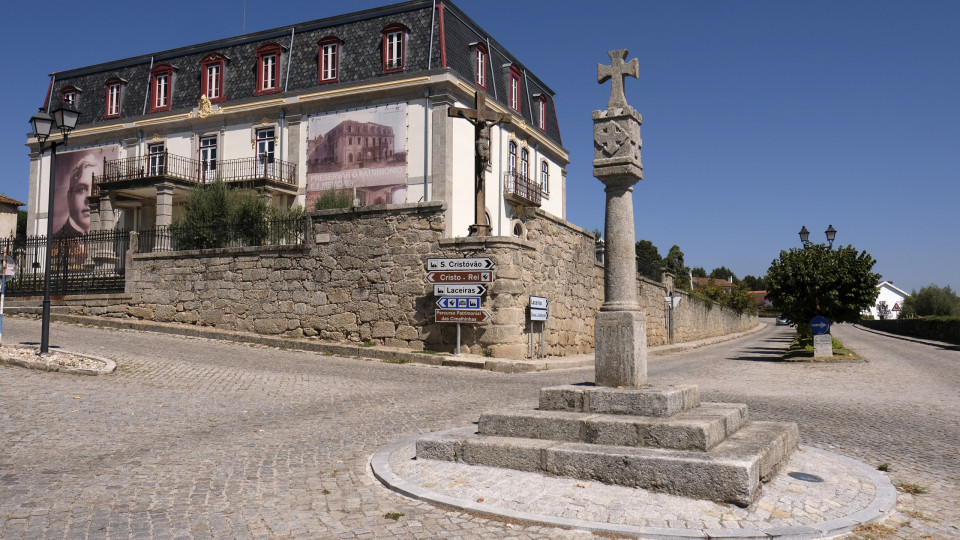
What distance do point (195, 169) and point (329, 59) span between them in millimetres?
7246

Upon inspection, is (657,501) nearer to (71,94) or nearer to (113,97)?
(113,97)

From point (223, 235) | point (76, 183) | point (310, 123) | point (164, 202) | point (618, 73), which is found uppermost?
point (310, 123)

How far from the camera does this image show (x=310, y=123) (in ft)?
82.1

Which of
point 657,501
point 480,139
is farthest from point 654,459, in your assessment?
point 480,139

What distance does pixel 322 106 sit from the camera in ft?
81.3

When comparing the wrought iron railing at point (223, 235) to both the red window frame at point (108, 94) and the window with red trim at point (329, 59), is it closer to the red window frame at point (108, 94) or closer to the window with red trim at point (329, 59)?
the window with red trim at point (329, 59)

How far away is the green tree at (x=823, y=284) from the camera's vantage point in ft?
56.9

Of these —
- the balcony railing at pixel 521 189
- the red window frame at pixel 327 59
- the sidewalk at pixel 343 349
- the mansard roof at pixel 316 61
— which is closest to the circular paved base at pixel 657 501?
the sidewalk at pixel 343 349

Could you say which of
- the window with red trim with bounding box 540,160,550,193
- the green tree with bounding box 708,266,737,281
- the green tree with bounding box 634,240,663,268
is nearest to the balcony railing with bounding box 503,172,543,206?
the window with red trim with bounding box 540,160,550,193

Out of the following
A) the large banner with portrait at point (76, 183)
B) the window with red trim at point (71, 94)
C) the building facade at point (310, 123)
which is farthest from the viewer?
the window with red trim at point (71, 94)

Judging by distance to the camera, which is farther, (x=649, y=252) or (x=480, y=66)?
(x=649, y=252)

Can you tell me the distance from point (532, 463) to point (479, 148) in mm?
11023

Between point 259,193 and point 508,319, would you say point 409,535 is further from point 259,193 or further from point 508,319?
point 259,193

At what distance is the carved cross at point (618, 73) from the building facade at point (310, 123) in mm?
15153
